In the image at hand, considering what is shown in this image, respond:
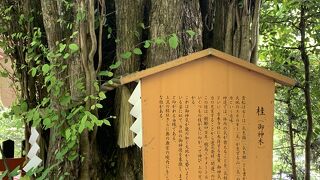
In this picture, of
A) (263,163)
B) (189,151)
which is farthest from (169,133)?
(263,163)

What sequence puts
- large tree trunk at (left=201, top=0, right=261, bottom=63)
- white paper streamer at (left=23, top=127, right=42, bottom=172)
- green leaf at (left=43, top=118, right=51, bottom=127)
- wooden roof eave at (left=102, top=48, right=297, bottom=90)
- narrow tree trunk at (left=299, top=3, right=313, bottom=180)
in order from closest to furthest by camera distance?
wooden roof eave at (left=102, top=48, right=297, bottom=90), green leaf at (left=43, top=118, right=51, bottom=127), white paper streamer at (left=23, top=127, right=42, bottom=172), large tree trunk at (left=201, top=0, right=261, bottom=63), narrow tree trunk at (left=299, top=3, right=313, bottom=180)

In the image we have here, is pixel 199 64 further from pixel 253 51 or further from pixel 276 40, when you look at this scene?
pixel 276 40

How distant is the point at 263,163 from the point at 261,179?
10 cm

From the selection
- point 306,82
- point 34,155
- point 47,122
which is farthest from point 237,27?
point 306,82

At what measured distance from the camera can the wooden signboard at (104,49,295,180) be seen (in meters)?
2.40

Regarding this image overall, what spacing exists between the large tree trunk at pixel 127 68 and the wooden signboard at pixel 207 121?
2.55ft

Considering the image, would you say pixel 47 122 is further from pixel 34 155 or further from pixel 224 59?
pixel 224 59

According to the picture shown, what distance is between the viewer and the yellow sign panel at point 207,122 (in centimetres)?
240

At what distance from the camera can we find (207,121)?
2406mm


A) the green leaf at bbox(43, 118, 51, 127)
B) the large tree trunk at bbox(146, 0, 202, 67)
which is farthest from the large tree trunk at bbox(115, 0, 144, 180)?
Result: the green leaf at bbox(43, 118, 51, 127)

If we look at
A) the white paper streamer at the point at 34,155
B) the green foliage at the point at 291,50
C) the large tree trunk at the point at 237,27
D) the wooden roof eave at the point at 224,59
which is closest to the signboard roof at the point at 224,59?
the wooden roof eave at the point at 224,59

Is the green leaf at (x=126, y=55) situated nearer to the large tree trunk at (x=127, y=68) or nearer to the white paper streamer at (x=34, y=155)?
the large tree trunk at (x=127, y=68)

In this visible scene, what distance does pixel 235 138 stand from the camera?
7.91 ft

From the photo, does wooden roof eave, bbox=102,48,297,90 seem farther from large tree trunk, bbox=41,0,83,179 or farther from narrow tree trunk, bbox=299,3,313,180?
narrow tree trunk, bbox=299,3,313,180
